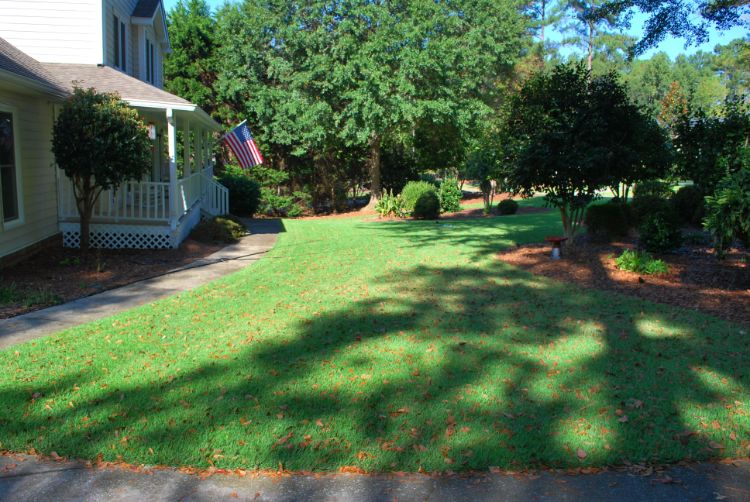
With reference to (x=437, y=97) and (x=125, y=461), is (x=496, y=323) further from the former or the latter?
(x=437, y=97)

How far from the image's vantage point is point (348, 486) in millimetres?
3787

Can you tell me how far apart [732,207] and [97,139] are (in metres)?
9.57

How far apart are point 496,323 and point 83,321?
15.8 feet

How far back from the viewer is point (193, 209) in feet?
53.4

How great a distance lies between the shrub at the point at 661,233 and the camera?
11281 mm

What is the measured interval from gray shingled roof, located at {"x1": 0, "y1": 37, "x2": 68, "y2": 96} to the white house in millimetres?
36

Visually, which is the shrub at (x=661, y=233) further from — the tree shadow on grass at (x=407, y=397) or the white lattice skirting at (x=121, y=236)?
the white lattice skirting at (x=121, y=236)

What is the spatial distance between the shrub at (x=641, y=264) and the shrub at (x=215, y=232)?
8.72m

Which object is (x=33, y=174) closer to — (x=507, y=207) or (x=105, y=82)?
(x=105, y=82)

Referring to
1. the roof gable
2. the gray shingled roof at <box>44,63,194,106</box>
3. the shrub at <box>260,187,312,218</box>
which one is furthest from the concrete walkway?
the shrub at <box>260,187,312,218</box>

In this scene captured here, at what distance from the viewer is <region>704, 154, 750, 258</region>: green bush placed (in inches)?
316

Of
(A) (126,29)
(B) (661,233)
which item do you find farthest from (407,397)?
(A) (126,29)

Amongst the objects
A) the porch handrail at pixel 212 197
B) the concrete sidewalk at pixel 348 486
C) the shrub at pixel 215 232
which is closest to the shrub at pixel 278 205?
the porch handrail at pixel 212 197

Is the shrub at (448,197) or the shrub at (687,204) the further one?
the shrub at (448,197)
